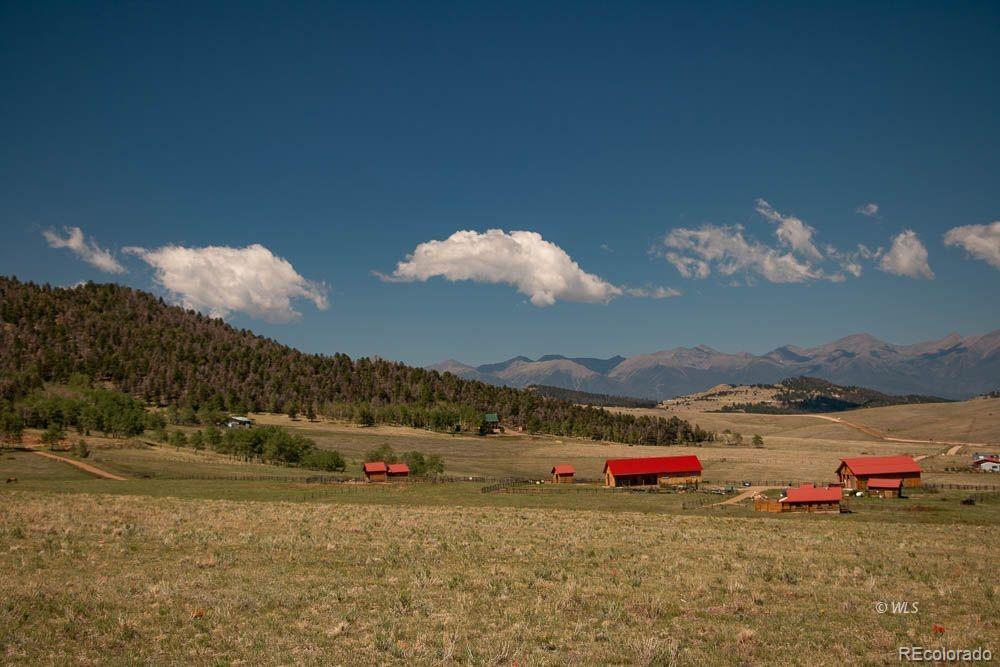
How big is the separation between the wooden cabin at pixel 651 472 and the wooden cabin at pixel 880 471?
19052 millimetres

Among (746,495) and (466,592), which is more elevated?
(466,592)

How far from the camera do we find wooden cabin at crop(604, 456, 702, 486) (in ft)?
284

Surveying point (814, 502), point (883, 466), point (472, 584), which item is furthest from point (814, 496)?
point (472, 584)

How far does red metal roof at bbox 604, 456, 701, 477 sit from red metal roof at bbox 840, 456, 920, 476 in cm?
2021

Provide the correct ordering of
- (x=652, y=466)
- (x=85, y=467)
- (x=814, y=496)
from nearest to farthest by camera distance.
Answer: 1. (x=814, y=496)
2. (x=85, y=467)
3. (x=652, y=466)

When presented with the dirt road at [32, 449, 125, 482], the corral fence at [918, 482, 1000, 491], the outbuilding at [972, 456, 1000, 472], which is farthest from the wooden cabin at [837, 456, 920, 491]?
the dirt road at [32, 449, 125, 482]

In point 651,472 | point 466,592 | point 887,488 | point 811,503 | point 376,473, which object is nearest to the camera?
point 466,592

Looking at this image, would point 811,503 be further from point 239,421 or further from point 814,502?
point 239,421

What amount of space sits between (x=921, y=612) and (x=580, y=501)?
42316 mm

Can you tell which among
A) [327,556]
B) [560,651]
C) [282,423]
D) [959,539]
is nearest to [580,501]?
[959,539]

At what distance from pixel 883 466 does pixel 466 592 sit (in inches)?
2979

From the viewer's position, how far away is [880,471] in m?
77.2

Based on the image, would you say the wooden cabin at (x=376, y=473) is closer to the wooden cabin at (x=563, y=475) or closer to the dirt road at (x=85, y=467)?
the wooden cabin at (x=563, y=475)

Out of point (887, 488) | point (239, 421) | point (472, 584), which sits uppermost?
point (472, 584)
